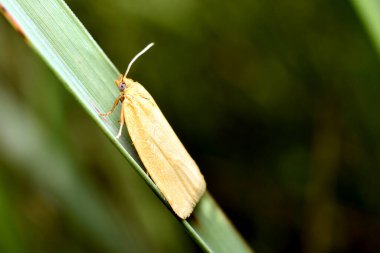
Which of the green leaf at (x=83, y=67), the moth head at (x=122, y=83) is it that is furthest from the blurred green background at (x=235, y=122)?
the green leaf at (x=83, y=67)

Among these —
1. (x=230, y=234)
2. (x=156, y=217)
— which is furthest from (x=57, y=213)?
(x=230, y=234)

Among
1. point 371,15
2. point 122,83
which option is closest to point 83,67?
point 122,83

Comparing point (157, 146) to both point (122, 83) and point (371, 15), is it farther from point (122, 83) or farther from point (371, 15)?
point (371, 15)

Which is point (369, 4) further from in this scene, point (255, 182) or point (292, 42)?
point (255, 182)

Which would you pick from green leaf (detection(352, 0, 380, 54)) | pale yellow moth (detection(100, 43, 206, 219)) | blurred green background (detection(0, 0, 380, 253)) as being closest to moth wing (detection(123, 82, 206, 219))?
pale yellow moth (detection(100, 43, 206, 219))

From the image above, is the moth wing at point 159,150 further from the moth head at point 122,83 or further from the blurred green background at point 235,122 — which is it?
the blurred green background at point 235,122

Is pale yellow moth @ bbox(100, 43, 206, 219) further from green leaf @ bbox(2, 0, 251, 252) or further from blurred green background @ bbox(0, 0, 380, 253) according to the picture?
blurred green background @ bbox(0, 0, 380, 253)
